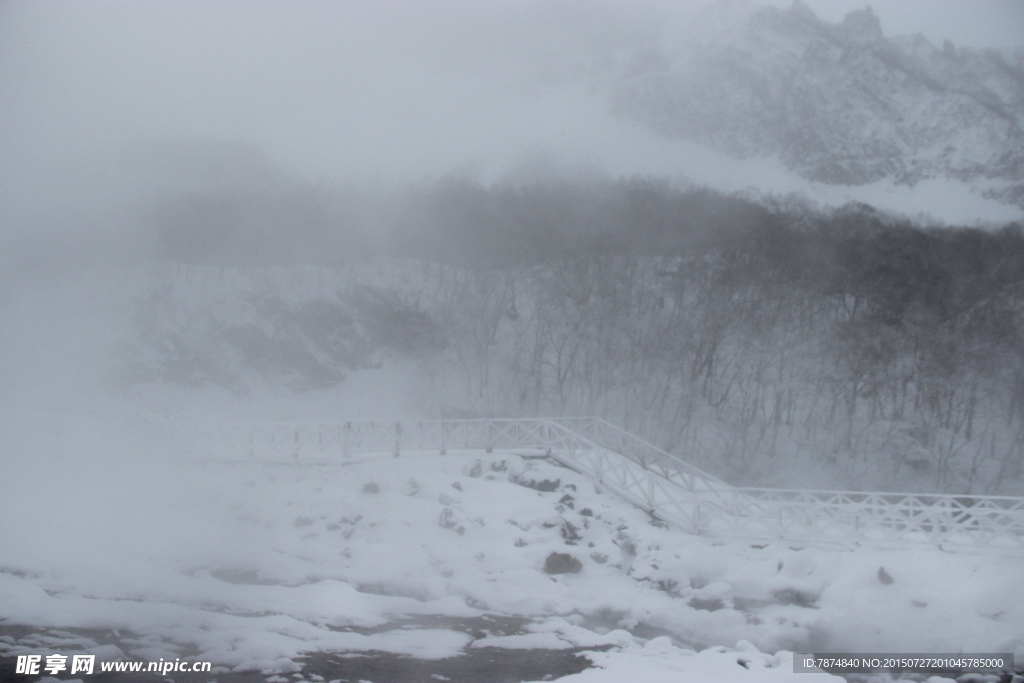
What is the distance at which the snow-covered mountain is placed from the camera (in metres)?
52.1

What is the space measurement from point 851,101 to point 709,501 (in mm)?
52503

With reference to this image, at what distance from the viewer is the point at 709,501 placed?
660 inches

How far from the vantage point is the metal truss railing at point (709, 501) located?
14.9m

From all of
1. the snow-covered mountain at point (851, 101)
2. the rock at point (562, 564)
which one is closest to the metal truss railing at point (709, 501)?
the rock at point (562, 564)

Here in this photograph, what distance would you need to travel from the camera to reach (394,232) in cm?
4534

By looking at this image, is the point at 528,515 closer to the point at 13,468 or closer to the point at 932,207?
the point at 13,468

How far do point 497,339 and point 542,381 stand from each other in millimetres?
4151

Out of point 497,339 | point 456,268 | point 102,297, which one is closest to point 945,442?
point 497,339

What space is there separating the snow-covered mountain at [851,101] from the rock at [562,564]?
46.0 m

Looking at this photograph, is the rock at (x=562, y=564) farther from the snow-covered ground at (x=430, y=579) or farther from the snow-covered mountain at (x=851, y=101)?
the snow-covered mountain at (x=851, y=101)

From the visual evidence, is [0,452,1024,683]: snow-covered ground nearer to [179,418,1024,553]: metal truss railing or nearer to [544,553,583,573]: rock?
Answer: [544,553,583,573]: rock

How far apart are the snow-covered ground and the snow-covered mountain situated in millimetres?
45049

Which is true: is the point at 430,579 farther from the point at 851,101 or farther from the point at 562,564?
the point at 851,101

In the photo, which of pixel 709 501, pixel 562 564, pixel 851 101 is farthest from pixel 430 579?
pixel 851 101
